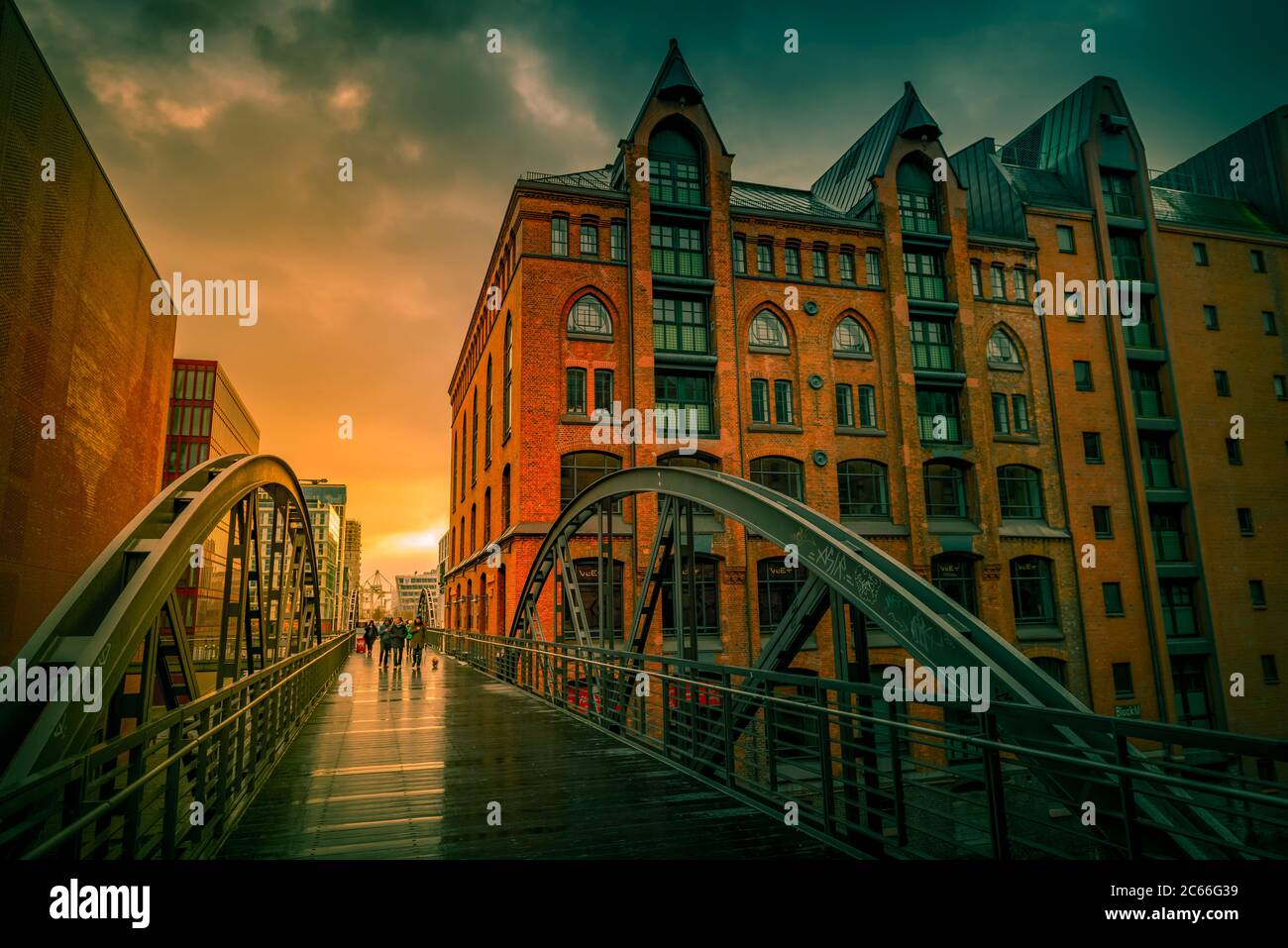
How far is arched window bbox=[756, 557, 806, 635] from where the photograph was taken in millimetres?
24375

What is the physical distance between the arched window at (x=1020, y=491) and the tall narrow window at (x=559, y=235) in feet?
56.9

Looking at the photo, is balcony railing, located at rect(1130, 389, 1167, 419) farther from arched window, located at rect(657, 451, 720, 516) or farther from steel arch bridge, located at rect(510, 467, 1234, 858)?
steel arch bridge, located at rect(510, 467, 1234, 858)

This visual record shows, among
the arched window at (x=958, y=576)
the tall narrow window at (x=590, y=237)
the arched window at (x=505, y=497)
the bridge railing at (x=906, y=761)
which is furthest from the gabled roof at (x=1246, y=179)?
the bridge railing at (x=906, y=761)

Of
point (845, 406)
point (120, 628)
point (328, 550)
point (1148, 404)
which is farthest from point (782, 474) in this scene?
point (328, 550)

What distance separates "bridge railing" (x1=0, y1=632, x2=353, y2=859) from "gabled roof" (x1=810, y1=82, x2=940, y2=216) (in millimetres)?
27404

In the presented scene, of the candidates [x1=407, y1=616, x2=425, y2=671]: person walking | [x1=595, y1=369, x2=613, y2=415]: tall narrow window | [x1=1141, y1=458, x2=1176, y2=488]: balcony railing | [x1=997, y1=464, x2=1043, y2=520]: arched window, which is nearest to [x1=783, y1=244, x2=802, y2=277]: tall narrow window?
[x1=595, y1=369, x2=613, y2=415]: tall narrow window

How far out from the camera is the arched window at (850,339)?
87.9ft

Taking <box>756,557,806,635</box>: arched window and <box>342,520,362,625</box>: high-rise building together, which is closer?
<box>756,557,806,635</box>: arched window

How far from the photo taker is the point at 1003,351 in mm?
28844

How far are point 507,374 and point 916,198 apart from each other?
16779mm

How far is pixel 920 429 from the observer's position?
27.3m

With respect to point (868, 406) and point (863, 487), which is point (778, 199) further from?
point (863, 487)
